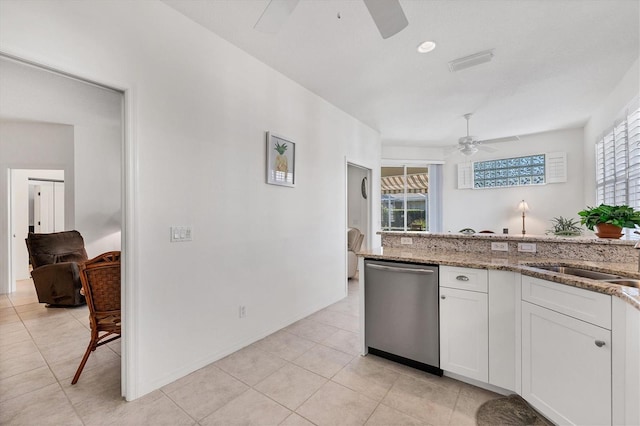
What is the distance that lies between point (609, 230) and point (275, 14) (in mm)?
2600

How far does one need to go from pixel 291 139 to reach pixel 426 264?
1.94 metres

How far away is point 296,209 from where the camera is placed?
3.25m

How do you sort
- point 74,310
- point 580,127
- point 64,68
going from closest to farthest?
point 64,68, point 74,310, point 580,127

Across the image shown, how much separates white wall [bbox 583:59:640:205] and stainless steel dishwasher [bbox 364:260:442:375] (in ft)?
9.83

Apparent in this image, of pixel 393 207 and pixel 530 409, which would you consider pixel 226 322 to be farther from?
pixel 393 207

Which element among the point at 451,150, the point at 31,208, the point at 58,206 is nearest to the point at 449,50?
the point at 451,150

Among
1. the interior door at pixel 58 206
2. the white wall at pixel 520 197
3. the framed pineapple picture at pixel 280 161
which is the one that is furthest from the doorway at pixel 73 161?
the white wall at pixel 520 197

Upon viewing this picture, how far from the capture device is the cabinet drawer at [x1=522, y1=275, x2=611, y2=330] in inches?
52.5

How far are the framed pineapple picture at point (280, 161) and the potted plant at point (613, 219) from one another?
2603mm

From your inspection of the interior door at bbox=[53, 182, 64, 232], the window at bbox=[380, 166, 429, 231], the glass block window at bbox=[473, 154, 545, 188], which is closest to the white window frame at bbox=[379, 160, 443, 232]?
the window at bbox=[380, 166, 429, 231]

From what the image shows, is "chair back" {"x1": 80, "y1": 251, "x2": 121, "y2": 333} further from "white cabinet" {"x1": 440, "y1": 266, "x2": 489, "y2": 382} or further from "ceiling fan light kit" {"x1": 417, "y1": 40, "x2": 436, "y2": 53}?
"ceiling fan light kit" {"x1": 417, "y1": 40, "x2": 436, "y2": 53}

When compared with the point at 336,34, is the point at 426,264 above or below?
below

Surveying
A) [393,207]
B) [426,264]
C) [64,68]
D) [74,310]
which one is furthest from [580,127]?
[74,310]

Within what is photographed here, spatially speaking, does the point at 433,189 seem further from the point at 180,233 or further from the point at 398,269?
the point at 180,233
